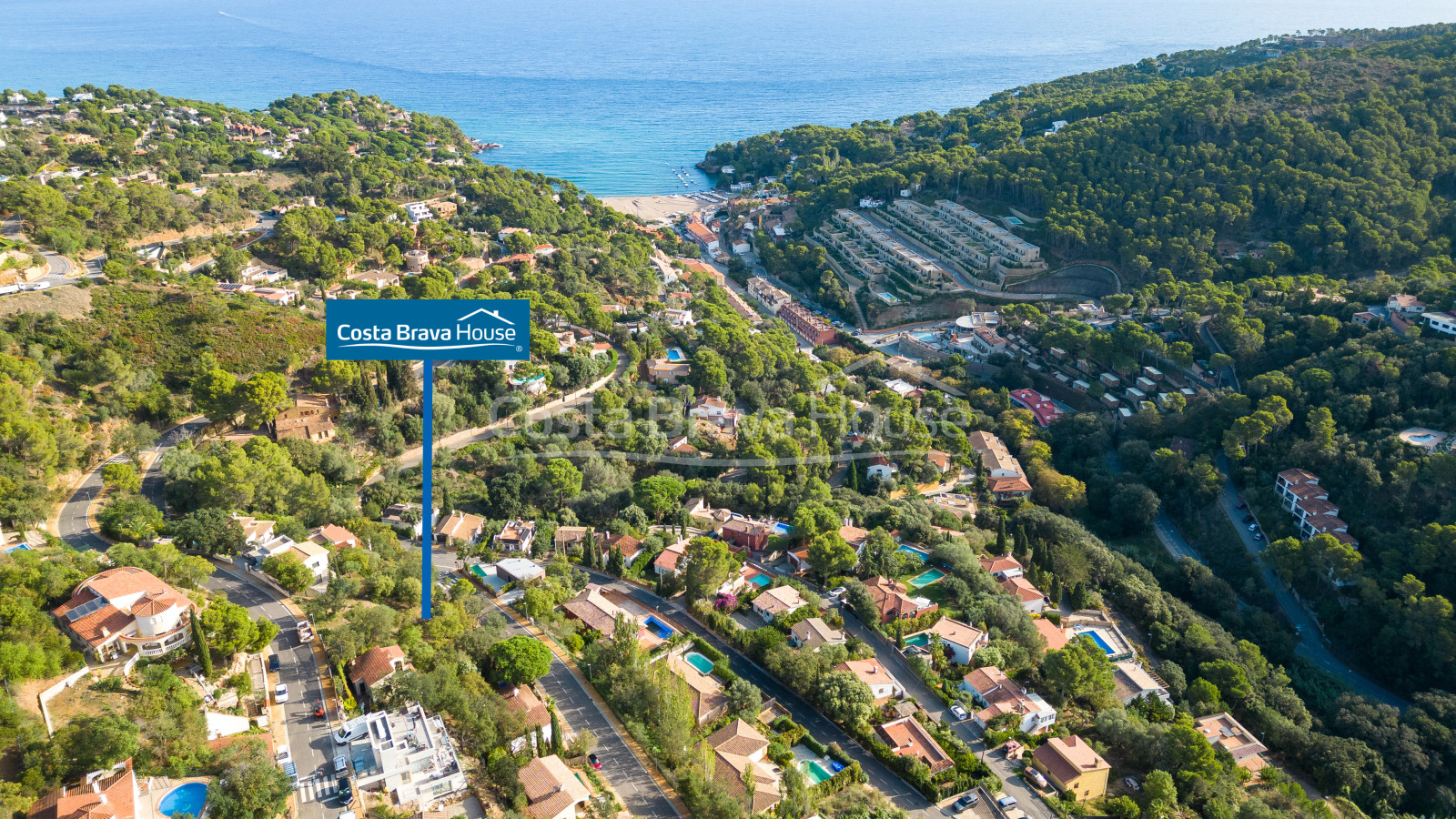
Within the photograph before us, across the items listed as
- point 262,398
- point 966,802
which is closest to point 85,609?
point 262,398

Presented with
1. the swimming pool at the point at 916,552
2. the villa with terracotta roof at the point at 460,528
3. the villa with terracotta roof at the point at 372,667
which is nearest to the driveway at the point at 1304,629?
the swimming pool at the point at 916,552

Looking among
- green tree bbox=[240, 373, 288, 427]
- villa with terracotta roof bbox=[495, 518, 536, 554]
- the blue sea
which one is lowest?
villa with terracotta roof bbox=[495, 518, 536, 554]

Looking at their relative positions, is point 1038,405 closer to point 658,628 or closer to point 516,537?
point 516,537

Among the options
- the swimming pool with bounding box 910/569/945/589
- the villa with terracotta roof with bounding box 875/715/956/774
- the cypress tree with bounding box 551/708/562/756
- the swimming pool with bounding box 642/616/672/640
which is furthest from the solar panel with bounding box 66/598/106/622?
the swimming pool with bounding box 910/569/945/589

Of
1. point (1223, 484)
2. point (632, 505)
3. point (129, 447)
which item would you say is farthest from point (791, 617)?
point (1223, 484)

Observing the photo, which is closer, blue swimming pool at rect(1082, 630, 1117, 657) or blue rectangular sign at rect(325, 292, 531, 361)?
→ blue rectangular sign at rect(325, 292, 531, 361)

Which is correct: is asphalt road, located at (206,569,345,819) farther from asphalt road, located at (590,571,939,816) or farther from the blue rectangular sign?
asphalt road, located at (590,571,939,816)
